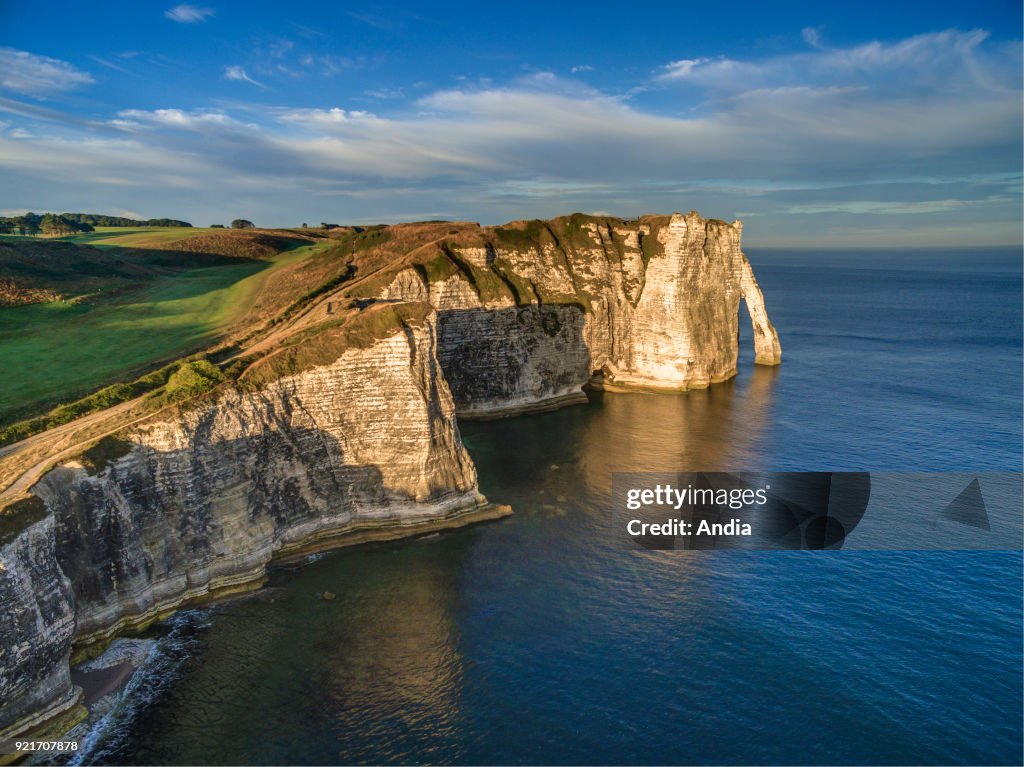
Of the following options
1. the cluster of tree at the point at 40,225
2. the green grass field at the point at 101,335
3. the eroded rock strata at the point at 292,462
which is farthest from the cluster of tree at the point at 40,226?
Answer: the eroded rock strata at the point at 292,462

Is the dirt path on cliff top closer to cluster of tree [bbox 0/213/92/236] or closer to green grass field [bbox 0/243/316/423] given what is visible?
green grass field [bbox 0/243/316/423]

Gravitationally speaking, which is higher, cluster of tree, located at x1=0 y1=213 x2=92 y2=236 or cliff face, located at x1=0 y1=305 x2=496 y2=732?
cluster of tree, located at x1=0 y1=213 x2=92 y2=236

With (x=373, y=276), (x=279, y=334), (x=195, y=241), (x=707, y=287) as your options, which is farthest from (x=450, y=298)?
(x=195, y=241)

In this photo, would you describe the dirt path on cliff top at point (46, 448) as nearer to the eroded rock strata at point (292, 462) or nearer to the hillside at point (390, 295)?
the eroded rock strata at point (292, 462)

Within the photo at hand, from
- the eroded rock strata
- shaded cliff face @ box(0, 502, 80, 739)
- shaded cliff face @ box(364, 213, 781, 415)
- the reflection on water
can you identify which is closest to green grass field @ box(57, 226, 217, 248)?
the eroded rock strata

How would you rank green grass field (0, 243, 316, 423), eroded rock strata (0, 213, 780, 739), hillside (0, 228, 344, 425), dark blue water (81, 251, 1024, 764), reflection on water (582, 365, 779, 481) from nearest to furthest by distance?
1. dark blue water (81, 251, 1024, 764)
2. eroded rock strata (0, 213, 780, 739)
3. green grass field (0, 243, 316, 423)
4. hillside (0, 228, 344, 425)
5. reflection on water (582, 365, 779, 481)

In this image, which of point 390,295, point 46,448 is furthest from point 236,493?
point 390,295

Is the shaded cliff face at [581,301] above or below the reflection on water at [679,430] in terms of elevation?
above
